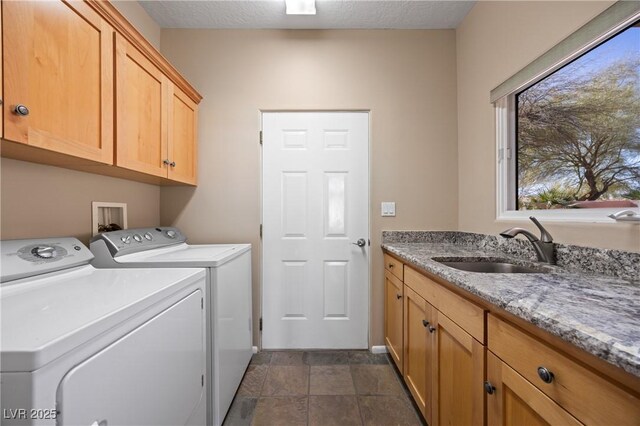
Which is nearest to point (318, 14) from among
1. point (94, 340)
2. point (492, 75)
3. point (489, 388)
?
point (492, 75)

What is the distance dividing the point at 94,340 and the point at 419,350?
1.43 m

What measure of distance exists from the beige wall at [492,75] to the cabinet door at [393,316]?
2.48 ft

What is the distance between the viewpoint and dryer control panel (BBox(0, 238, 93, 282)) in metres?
0.95

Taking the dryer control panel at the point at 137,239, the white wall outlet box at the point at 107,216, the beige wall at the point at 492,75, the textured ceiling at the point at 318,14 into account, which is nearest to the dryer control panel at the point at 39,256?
the dryer control panel at the point at 137,239

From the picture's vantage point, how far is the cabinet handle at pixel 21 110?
83cm

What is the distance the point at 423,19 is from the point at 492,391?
2474 millimetres

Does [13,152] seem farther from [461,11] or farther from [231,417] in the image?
[461,11]

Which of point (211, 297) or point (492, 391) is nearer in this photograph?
point (492, 391)

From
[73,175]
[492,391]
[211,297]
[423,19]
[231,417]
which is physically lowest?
[231,417]

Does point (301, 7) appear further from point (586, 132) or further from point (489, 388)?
point (489, 388)

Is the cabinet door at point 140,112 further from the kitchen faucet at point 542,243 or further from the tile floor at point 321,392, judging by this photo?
the kitchen faucet at point 542,243

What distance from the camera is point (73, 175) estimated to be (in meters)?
1.39

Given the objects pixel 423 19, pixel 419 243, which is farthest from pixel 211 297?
pixel 423 19

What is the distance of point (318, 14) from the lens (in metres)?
2.02
